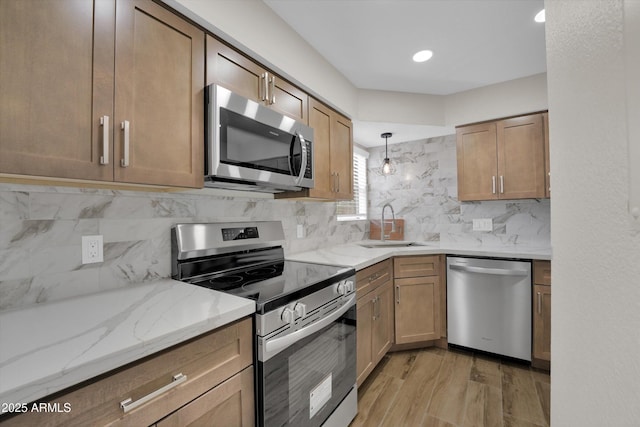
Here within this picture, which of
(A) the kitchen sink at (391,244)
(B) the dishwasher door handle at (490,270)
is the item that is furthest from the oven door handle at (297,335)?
(A) the kitchen sink at (391,244)

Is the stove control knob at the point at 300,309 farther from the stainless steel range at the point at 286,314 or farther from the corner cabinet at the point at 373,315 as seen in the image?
the corner cabinet at the point at 373,315

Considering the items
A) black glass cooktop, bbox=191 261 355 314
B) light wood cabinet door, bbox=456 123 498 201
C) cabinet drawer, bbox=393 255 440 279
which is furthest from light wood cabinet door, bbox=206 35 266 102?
light wood cabinet door, bbox=456 123 498 201

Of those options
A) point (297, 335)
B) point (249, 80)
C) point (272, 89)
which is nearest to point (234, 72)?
point (249, 80)

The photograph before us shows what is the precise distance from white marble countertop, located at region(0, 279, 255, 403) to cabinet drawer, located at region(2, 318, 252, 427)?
1.5 inches

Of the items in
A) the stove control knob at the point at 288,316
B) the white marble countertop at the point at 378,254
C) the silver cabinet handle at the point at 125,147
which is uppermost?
the silver cabinet handle at the point at 125,147

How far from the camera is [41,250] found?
3.54 feet

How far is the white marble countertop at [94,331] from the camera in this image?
0.61 meters

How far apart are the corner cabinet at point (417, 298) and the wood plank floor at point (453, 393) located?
20 cm

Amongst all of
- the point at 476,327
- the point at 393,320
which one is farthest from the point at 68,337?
the point at 476,327

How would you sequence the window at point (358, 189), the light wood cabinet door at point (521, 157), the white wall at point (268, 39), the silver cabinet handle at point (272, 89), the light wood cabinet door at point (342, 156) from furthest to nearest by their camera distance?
the window at point (358, 189) → the light wood cabinet door at point (521, 157) → the light wood cabinet door at point (342, 156) → the silver cabinet handle at point (272, 89) → the white wall at point (268, 39)

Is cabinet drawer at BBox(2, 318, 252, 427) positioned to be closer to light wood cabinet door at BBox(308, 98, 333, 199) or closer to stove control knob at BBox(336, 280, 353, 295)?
stove control knob at BBox(336, 280, 353, 295)

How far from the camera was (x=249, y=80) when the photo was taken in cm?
155

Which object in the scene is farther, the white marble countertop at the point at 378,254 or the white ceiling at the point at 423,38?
the white marble countertop at the point at 378,254

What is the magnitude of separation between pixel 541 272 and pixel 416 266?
3.09 ft
